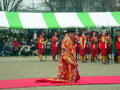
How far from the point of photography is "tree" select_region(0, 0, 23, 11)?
116ft

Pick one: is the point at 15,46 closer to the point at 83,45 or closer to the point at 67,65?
the point at 83,45

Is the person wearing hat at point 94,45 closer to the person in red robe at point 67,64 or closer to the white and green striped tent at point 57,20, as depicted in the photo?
the white and green striped tent at point 57,20

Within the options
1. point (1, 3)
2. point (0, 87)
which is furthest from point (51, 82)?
point (1, 3)

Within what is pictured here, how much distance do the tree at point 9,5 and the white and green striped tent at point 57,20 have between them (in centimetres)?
1333

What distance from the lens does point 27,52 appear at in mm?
23375

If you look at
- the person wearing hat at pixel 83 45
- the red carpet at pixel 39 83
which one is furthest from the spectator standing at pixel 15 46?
the red carpet at pixel 39 83

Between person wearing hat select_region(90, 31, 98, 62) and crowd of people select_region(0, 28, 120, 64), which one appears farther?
person wearing hat select_region(90, 31, 98, 62)

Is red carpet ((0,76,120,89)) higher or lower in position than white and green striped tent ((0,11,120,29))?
lower

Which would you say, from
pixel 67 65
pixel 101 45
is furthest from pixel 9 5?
pixel 67 65

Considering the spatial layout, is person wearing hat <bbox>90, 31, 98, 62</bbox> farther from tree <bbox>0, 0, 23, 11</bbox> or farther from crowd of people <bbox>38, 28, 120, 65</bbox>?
tree <bbox>0, 0, 23, 11</bbox>

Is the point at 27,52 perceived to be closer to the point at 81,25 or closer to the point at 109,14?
the point at 81,25

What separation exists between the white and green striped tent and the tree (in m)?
13.3

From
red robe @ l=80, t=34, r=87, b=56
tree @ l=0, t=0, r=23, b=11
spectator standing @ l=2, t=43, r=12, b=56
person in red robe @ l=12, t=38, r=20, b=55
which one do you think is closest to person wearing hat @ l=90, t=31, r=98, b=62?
red robe @ l=80, t=34, r=87, b=56

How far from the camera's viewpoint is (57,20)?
21.9 metres
